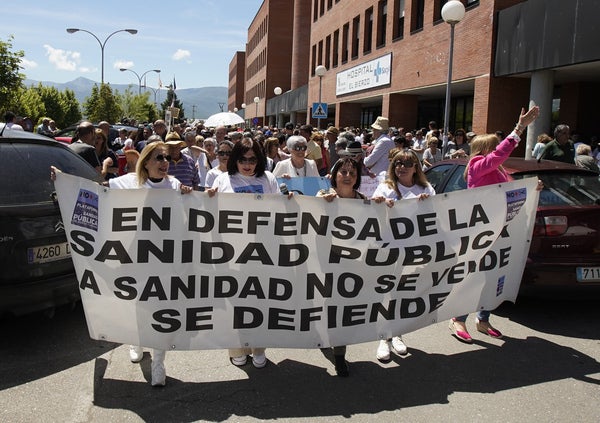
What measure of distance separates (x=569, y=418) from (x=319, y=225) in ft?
6.88

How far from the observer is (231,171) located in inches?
189

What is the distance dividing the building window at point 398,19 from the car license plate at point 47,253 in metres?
21.0

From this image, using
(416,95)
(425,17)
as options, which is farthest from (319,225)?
(416,95)

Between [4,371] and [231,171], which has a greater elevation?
[231,171]

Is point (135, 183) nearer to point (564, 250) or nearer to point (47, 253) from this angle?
point (47, 253)

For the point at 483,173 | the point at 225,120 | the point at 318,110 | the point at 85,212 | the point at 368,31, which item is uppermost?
the point at 368,31

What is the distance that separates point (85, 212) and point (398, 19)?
22.3 meters

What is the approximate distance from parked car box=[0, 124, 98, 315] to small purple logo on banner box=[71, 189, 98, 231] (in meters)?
0.83

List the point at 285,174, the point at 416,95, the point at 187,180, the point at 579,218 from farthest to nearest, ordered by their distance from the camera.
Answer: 1. the point at 416,95
2. the point at 187,180
3. the point at 285,174
4. the point at 579,218

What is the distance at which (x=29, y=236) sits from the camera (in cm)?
462

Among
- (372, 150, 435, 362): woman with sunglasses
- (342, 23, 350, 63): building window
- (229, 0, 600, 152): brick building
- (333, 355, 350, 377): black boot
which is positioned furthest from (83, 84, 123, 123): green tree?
(333, 355, 350, 377): black boot

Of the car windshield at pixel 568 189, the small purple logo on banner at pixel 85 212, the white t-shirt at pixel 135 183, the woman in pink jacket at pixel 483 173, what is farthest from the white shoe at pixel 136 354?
the car windshield at pixel 568 189

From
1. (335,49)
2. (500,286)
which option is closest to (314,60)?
(335,49)

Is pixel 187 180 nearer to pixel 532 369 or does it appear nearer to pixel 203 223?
pixel 203 223
